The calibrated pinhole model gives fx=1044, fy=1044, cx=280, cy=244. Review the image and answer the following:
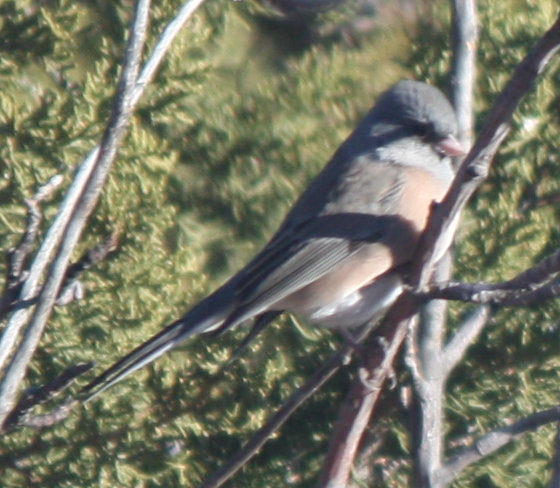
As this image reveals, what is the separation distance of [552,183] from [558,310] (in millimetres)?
226

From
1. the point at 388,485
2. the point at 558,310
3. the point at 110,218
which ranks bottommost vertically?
the point at 388,485

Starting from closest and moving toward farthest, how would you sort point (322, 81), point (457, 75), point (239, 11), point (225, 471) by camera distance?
1. point (225, 471)
2. point (457, 75)
3. point (322, 81)
4. point (239, 11)

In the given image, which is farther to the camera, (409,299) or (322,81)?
(322,81)

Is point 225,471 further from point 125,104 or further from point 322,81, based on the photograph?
point 322,81

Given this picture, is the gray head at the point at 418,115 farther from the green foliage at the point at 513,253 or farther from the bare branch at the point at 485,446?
the bare branch at the point at 485,446

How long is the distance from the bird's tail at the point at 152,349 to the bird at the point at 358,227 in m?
0.04

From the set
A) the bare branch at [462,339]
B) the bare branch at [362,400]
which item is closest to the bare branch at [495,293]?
the bare branch at [362,400]

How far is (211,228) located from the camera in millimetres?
1862

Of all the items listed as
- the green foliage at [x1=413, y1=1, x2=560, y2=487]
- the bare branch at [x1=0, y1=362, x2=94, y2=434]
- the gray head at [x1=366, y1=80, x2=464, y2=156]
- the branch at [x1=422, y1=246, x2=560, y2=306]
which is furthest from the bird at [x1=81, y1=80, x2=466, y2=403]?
the branch at [x1=422, y1=246, x2=560, y2=306]

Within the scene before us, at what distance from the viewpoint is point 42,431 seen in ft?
5.75

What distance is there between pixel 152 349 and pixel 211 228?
1.15ft

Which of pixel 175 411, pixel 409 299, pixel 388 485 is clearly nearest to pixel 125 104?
pixel 409 299

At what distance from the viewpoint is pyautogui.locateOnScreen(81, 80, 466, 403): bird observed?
1878mm


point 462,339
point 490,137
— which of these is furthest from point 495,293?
point 462,339
